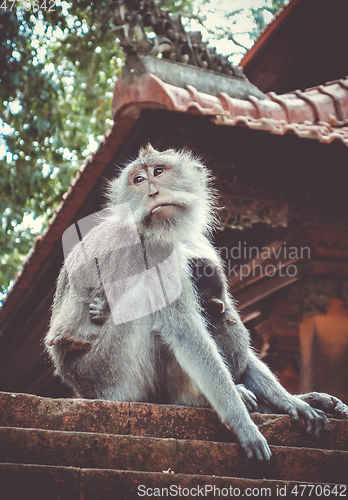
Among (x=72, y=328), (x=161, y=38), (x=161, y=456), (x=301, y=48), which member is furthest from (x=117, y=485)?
(x=301, y=48)

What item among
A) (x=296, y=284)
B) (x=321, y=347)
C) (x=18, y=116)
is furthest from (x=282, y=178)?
(x=18, y=116)

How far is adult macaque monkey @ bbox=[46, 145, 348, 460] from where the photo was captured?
260cm

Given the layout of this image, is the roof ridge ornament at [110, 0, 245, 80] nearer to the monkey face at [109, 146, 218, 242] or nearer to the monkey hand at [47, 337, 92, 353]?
the monkey face at [109, 146, 218, 242]

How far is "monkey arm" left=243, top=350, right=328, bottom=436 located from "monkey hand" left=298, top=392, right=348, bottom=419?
85 millimetres

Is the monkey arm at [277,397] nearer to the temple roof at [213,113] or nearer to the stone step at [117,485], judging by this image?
the stone step at [117,485]

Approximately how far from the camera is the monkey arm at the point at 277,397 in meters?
2.53

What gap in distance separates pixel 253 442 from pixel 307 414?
419 millimetres

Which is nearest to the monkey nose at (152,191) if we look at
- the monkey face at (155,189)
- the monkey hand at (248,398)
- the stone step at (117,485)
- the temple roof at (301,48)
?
the monkey face at (155,189)

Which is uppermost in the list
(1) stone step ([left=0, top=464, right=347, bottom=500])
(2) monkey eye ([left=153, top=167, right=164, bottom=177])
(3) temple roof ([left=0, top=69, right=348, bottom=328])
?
(3) temple roof ([left=0, top=69, right=348, bottom=328])

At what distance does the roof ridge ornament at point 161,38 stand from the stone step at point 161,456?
2.84 meters

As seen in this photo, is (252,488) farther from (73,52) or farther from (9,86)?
(73,52)

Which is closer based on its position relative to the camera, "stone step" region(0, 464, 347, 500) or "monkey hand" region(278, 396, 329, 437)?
"stone step" region(0, 464, 347, 500)

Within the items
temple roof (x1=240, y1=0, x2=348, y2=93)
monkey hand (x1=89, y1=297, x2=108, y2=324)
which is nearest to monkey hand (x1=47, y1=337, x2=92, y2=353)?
monkey hand (x1=89, y1=297, x2=108, y2=324)

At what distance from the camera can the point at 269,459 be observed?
2.23 meters
